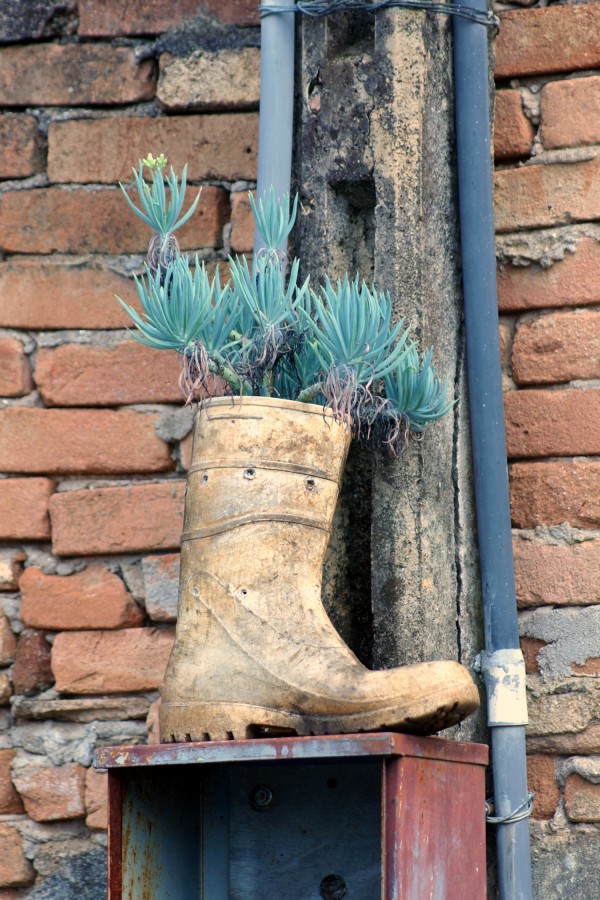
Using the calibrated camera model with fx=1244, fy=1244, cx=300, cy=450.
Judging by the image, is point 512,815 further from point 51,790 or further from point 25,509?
point 25,509

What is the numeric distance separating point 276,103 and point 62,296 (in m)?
0.52

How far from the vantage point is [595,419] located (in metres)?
1.78

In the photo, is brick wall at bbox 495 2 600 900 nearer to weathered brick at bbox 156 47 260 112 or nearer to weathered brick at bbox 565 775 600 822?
weathered brick at bbox 565 775 600 822

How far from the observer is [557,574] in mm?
1756

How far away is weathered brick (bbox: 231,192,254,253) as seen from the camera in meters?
1.95

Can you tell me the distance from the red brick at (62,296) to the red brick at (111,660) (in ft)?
1.59

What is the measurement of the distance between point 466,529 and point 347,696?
44 cm

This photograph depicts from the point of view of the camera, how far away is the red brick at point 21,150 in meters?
2.02

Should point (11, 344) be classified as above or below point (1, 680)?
above

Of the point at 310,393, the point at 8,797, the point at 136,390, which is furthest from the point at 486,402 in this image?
the point at 8,797

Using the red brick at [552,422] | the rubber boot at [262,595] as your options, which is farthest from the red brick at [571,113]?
the rubber boot at [262,595]

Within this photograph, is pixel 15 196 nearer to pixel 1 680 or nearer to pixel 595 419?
pixel 1 680

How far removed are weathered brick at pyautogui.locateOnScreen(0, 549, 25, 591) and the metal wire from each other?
887 mm

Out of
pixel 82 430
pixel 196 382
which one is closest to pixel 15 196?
pixel 82 430
